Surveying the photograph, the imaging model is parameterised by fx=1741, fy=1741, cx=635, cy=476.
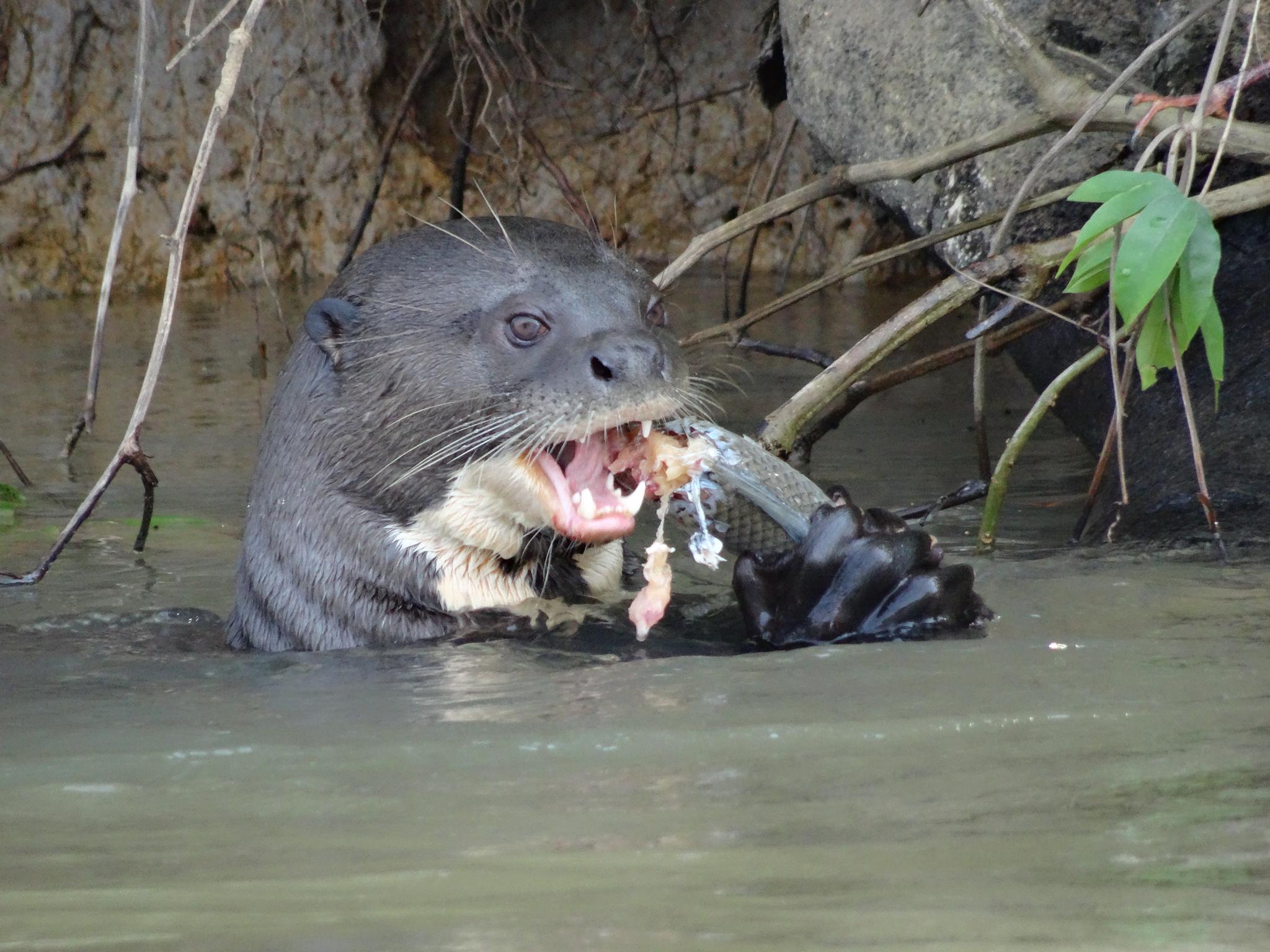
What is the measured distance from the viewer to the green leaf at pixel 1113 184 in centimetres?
206

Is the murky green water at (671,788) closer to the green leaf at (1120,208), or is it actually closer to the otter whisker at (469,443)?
the otter whisker at (469,443)

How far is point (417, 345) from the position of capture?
244cm

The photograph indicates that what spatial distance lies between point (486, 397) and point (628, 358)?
0.85 feet

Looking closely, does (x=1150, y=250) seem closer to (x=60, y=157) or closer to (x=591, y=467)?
(x=591, y=467)

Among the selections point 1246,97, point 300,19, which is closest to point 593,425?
point 1246,97

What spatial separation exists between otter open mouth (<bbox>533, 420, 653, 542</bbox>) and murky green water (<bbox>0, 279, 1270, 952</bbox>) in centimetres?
18

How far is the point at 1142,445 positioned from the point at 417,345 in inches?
53.5

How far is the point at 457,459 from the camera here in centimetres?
239

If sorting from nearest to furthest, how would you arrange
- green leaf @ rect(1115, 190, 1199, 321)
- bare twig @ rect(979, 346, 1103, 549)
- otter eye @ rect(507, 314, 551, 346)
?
green leaf @ rect(1115, 190, 1199, 321) → otter eye @ rect(507, 314, 551, 346) → bare twig @ rect(979, 346, 1103, 549)

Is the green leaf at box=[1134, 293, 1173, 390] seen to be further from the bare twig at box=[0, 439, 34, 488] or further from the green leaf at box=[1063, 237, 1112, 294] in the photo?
the bare twig at box=[0, 439, 34, 488]

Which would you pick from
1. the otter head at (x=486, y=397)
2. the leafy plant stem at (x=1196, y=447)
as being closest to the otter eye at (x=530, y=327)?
the otter head at (x=486, y=397)

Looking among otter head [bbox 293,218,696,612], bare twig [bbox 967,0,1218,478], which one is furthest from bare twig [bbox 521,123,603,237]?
bare twig [bbox 967,0,1218,478]

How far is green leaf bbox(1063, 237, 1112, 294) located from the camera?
2.26 metres

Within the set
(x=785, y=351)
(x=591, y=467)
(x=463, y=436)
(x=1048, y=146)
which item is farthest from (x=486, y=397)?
(x=1048, y=146)
